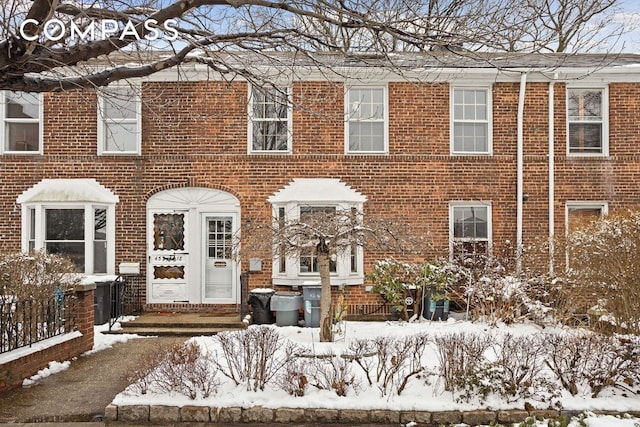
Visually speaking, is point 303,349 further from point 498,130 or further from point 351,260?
point 498,130

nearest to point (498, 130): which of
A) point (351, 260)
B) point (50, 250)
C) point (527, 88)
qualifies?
point (527, 88)

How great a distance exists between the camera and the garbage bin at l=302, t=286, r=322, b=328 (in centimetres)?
1120

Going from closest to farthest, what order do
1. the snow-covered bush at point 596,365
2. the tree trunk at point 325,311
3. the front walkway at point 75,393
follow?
the front walkway at point 75,393, the snow-covered bush at point 596,365, the tree trunk at point 325,311

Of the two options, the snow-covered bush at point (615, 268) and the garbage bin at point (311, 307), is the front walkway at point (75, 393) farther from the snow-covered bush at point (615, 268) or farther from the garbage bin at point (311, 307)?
the snow-covered bush at point (615, 268)

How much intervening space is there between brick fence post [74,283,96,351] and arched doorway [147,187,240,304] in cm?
330

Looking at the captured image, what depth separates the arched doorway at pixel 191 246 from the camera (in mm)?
12609

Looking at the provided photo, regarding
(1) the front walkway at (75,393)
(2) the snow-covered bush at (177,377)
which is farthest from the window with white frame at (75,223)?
(2) the snow-covered bush at (177,377)

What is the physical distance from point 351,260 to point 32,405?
7437 millimetres

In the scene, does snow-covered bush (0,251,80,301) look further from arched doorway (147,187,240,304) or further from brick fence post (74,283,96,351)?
arched doorway (147,187,240,304)

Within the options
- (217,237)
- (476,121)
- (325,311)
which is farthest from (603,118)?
(217,237)

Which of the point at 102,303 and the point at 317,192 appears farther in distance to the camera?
the point at 317,192

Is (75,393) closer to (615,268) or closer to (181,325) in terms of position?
(181,325)

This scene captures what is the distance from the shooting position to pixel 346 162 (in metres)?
12.8

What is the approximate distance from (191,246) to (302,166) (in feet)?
10.1
